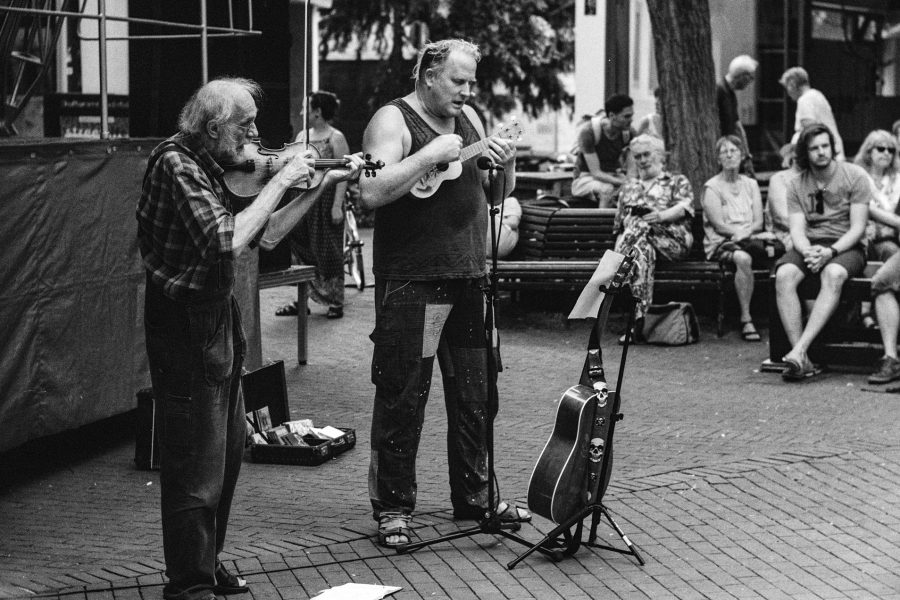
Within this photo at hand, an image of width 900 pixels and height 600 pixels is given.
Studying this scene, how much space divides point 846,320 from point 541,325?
248cm

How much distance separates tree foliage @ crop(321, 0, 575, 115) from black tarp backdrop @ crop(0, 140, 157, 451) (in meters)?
16.0

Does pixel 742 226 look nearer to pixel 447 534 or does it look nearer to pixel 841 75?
pixel 447 534

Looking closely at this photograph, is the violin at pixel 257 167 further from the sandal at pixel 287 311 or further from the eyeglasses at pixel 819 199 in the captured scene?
the sandal at pixel 287 311

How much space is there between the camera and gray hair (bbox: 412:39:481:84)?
17.8 ft

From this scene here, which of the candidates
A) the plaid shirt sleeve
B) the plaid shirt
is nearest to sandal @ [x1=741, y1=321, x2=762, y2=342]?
the plaid shirt

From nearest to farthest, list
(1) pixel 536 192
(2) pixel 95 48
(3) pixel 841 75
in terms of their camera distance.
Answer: (2) pixel 95 48
(1) pixel 536 192
(3) pixel 841 75

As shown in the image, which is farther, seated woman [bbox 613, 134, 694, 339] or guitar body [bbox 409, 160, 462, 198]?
seated woman [bbox 613, 134, 694, 339]

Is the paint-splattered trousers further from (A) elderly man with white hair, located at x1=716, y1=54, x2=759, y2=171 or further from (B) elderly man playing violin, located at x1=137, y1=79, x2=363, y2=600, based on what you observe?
(A) elderly man with white hair, located at x1=716, y1=54, x2=759, y2=171

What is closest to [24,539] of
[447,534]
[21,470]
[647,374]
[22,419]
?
[22,419]

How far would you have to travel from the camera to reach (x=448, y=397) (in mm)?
5727

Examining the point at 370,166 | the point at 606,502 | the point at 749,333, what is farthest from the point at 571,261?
the point at 370,166

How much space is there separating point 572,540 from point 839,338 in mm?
4637

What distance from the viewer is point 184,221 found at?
4.49 m

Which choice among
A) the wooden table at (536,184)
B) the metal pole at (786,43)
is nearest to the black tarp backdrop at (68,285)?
the wooden table at (536,184)
